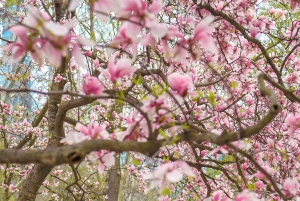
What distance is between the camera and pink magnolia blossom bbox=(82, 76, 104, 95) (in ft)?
4.18

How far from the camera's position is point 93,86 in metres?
1.28

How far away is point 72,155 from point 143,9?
1.73ft

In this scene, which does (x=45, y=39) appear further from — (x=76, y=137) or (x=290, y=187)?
(x=290, y=187)

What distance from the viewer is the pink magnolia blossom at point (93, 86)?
1273 mm

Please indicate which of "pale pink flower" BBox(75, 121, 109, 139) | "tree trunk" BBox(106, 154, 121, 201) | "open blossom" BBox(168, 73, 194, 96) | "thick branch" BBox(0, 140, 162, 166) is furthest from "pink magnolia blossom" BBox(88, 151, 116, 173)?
"tree trunk" BBox(106, 154, 121, 201)

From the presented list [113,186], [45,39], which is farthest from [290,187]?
[113,186]

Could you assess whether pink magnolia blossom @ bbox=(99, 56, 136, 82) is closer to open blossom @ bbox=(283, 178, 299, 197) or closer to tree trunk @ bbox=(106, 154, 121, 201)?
open blossom @ bbox=(283, 178, 299, 197)

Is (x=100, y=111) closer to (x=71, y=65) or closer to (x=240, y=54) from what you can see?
(x=71, y=65)

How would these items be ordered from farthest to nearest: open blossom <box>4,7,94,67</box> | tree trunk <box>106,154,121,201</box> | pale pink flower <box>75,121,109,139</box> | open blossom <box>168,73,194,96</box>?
tree trunk <box>106,154,121,201</box>
pale pink flower <box>75,121,109,139</box>
open blossom <box>168,73,194,96</box>
open blossom <box>4,7,94,67</box>

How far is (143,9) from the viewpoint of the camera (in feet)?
3.79

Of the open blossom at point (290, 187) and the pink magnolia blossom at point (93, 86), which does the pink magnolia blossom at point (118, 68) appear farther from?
the open blossom at point (290, 187)

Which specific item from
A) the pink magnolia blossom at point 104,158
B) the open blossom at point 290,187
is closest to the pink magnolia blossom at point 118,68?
the pink magnolia blossom at point 104,158

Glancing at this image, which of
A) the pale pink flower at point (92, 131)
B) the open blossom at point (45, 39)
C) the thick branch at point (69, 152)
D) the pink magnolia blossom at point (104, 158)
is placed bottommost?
the thick branch at point (69, 152)

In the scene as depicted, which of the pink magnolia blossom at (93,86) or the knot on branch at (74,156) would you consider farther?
the pink magnolia blossom at (93,86)
